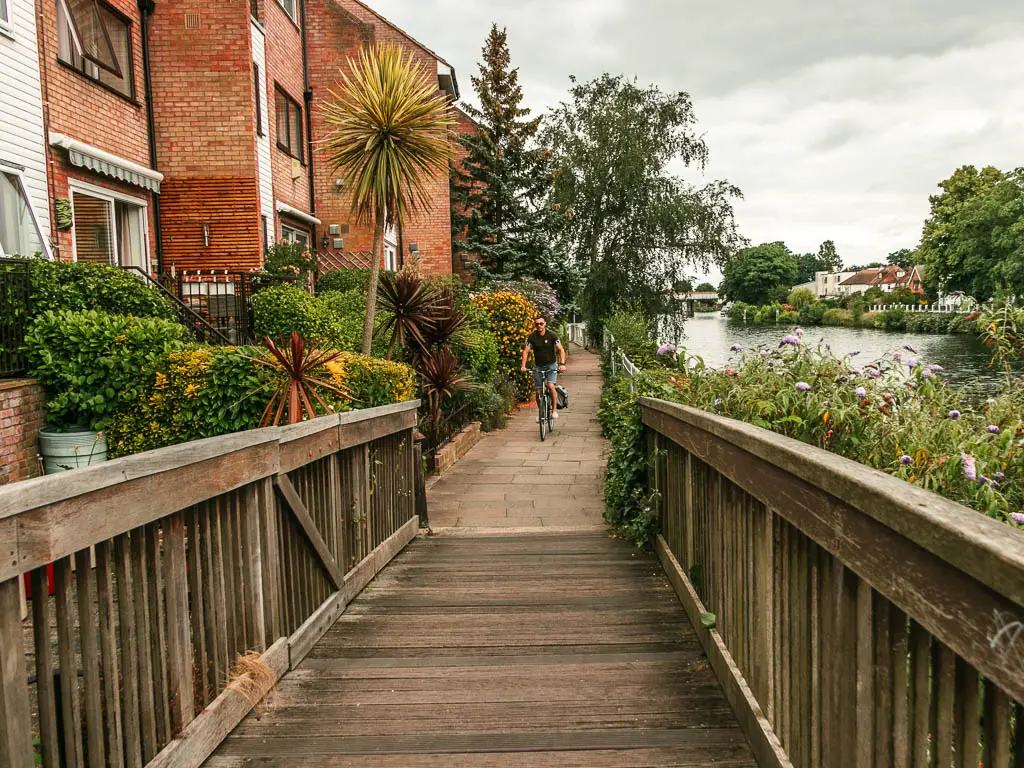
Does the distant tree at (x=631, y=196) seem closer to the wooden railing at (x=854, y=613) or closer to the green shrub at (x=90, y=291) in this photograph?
the green shrub at (x=90, y=291)

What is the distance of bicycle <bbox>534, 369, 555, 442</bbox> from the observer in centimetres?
1208

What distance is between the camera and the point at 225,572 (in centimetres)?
289

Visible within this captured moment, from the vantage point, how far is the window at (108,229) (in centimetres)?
1120

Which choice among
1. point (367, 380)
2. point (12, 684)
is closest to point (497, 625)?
point (12, 684)

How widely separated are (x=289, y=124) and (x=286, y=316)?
8498mm

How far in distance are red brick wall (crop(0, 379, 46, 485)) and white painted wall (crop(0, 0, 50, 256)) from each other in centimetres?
328

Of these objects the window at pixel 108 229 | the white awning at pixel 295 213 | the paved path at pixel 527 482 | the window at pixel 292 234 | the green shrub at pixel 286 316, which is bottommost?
the paved path at pixel 527 482

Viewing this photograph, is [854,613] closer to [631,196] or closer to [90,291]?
[90,291]

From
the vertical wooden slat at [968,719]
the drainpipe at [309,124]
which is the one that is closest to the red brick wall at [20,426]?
the vertical wooden slat at [968,719]

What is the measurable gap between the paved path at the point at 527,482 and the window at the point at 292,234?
7.00m

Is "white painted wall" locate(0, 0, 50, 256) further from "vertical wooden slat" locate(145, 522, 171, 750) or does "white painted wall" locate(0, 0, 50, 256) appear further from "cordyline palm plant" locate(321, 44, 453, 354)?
"vertical wooden slat" locate(145, 522, 171, 750)

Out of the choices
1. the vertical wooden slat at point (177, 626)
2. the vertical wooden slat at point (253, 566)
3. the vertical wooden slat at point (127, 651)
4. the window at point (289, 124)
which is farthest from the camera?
the window at point (289, 124)

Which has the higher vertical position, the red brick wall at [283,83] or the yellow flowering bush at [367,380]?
the red brick wall at [283,83]

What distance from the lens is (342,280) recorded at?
16766mm
